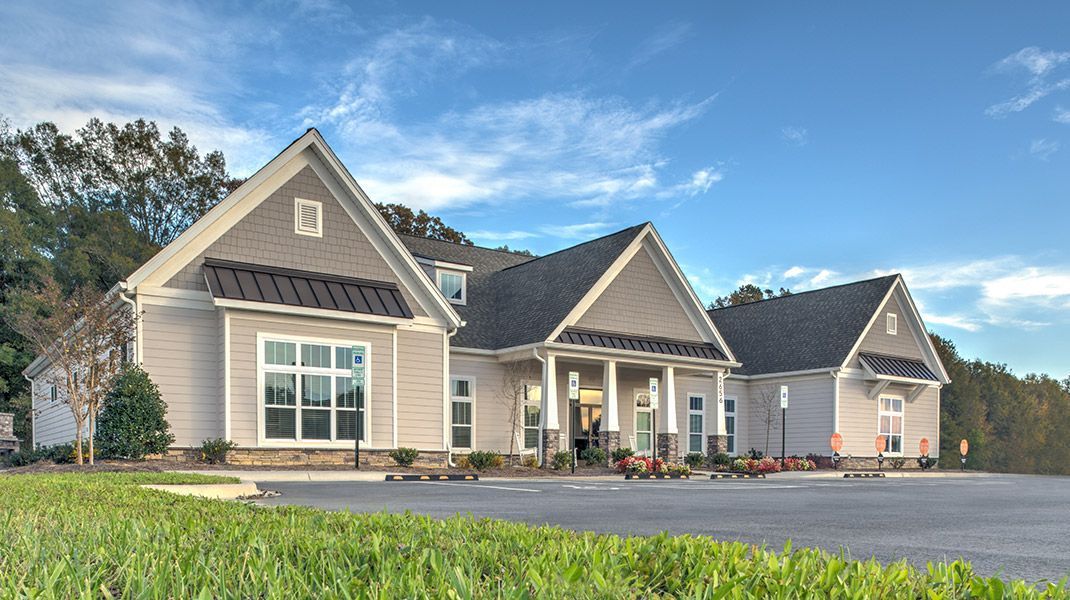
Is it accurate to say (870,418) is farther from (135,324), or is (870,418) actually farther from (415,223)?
(135,324)

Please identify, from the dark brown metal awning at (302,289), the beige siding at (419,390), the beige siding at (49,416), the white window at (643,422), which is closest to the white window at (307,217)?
the dark brown metal awning at (302,289)

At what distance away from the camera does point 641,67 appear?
21.8 metres

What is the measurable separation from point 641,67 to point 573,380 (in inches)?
342

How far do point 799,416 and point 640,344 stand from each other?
10.8 metres

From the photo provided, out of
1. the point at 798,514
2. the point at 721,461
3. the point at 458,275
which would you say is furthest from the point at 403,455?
the point at 798,514

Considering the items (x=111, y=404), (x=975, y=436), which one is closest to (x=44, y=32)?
(x=111, y=404)

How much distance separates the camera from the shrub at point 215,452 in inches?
756

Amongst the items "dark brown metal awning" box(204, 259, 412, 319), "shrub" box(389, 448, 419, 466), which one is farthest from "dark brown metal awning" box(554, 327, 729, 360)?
"shrub" box(389, 448, 419, 466)

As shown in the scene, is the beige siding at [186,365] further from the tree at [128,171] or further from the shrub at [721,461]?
the tree at [128,171]

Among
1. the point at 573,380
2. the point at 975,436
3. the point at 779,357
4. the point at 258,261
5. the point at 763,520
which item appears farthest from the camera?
the point at 975,436

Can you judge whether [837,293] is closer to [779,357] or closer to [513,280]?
[779,357]

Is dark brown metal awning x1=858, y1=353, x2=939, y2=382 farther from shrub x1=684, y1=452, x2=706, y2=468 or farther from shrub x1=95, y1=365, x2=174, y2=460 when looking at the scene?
shrub x1=95, y1=365, x2=174, y2=460

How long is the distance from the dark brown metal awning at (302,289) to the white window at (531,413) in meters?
6.88

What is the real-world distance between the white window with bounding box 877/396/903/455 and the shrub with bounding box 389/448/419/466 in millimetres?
22001
